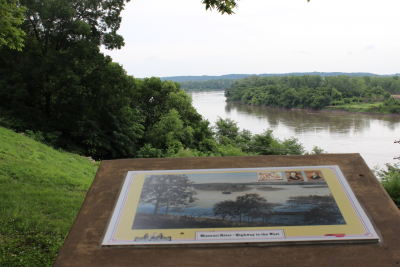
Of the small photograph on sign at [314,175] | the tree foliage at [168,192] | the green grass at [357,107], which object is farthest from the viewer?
the green grass at [357,107]

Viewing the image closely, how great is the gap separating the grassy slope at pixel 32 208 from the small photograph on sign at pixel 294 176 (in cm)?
309

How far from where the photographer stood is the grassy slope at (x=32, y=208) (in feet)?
12.4

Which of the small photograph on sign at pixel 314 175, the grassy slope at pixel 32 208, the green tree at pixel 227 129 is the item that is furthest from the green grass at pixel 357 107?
the small photograph on sign at pixel 314 175

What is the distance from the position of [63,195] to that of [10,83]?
9.94m

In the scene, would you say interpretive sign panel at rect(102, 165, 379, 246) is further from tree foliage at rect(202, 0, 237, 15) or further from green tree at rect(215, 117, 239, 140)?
green tree at rect(215, 117, 239, 140)

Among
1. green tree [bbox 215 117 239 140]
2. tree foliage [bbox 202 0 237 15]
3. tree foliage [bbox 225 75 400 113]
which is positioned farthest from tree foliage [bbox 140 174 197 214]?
tree foliage [bbox 225 75 400 113]

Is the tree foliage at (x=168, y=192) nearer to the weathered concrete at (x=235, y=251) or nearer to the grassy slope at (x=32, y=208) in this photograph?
the weathered concrete at (x=235, y=251)

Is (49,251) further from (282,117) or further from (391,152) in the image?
(282,117)

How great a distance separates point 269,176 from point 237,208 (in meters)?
0.55

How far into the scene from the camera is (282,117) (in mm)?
55281

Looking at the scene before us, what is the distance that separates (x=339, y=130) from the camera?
41.9 m

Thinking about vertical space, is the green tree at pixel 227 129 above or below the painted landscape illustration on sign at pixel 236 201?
below

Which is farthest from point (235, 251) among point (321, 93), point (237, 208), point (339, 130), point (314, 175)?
point (321, 93)

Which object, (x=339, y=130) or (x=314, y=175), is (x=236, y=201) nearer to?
(x=314, y=175)
